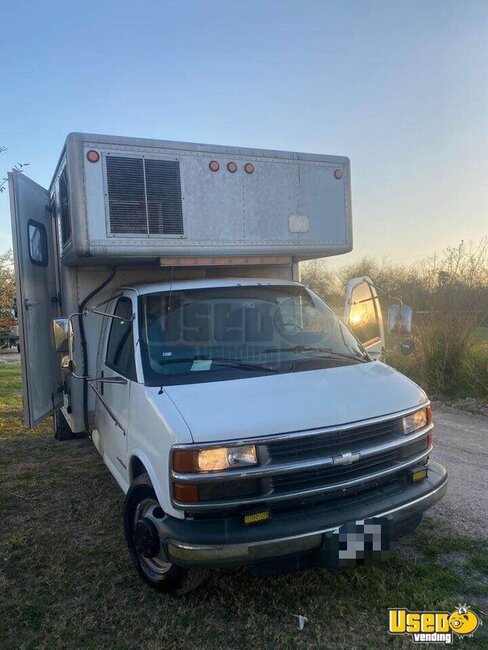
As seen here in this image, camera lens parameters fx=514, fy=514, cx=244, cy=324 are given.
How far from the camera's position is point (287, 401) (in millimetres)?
3141

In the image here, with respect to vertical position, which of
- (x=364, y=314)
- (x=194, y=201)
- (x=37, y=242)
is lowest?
(x=364, y=314)

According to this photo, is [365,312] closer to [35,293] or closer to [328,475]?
[328,475]

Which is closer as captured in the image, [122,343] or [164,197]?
[122,343]

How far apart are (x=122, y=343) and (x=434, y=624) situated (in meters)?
2.96

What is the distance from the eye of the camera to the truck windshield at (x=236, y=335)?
366cm

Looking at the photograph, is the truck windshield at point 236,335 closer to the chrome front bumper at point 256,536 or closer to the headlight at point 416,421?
the headlight at point 416,421

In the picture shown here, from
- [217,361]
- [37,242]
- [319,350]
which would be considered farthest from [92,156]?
[319,350]

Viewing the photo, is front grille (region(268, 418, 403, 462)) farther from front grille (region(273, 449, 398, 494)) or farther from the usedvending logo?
the usedvending logo

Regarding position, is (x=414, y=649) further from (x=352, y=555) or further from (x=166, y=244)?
(x=166, y=244)

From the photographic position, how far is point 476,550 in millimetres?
3848

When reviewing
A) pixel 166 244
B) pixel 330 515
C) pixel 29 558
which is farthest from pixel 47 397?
pixel 330 515

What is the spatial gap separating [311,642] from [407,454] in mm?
1280

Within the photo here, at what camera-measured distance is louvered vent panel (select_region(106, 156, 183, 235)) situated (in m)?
4.39

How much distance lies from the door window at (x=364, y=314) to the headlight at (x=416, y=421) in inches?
59.8
